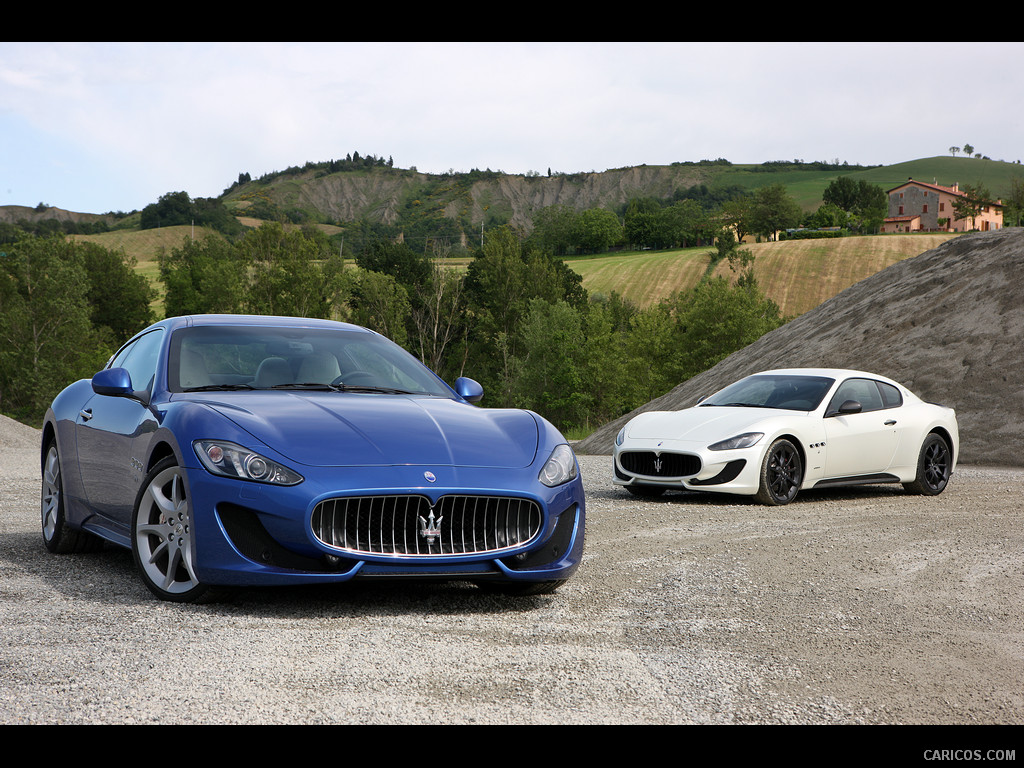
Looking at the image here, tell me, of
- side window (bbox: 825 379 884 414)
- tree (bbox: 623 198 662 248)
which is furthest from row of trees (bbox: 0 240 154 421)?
tree (bbox: 623 198 662 248)

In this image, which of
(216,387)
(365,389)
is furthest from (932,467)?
(216,387)

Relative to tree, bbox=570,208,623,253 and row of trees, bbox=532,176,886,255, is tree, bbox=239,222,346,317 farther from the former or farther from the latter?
tree, bbox=570,208,623,253

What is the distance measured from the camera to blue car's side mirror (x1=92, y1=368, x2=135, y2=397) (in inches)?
222

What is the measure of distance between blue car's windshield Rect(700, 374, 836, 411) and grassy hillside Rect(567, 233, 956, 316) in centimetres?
7683

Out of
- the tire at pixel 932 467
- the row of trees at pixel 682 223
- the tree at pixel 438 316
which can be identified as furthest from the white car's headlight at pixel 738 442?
the row of trees at pixel 682 223

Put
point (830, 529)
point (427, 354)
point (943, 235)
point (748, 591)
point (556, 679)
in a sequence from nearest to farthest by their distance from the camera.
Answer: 1. point (556, 679)
2. point (748, 591)
3. point (830, 529)
4. point (427, 354)
5. point (943, 235)

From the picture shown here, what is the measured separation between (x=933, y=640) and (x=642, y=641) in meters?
1.38

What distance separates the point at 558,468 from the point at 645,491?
6393 millimetres

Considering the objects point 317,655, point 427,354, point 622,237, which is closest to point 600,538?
point 317,655

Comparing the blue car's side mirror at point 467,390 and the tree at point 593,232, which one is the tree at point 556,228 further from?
the blue car's side mirror at point 467,390
